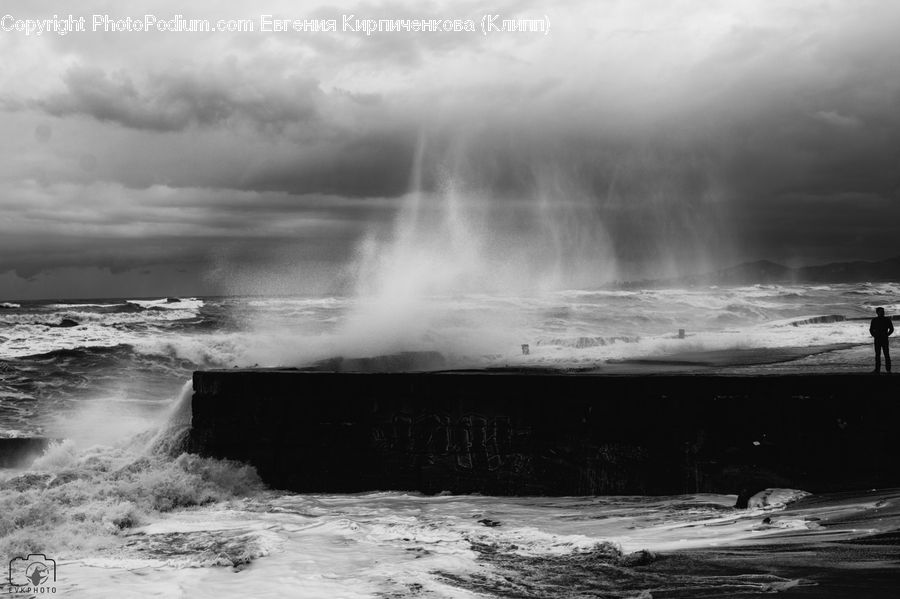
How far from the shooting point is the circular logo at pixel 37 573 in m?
5.44

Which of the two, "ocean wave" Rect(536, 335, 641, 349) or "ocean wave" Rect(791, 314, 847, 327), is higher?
"ocean wave" Rect(791, 314, 847, 327)

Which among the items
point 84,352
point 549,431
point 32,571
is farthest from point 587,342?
point 84,352

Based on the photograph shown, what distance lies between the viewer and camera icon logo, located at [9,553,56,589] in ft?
17.7

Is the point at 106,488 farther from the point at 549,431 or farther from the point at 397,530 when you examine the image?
the point at 549,431

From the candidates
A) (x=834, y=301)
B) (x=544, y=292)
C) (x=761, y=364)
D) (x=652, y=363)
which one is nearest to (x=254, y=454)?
(x=652, y=363)

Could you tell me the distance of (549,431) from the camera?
7695 mm

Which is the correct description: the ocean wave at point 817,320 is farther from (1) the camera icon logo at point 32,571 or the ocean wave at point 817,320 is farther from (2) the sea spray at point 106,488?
(1) the camera icon logo at point 32,571

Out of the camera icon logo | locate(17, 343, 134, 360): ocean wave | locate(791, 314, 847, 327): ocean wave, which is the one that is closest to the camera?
the camera icon logo

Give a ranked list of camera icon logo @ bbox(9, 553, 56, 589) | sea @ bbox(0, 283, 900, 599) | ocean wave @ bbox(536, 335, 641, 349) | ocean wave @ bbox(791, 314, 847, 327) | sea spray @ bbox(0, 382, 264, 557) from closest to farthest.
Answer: sea @ bbox(0, 283, 900, 599) < camera icon logo @ bbox(9, 553, 56, 589) < sea spray @ bbox(0, 382, 264, 557) < ocean wave @ bbox(536, 335, 641, 349) < ocean wave @ bbox(791, 314, 847, 327)

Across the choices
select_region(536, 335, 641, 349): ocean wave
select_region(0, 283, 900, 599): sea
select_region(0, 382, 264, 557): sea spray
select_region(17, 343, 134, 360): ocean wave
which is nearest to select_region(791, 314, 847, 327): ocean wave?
select_region(536, 335, 641, 349): ocean wave

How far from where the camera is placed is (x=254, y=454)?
28.1ft

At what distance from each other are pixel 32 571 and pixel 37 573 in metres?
0.10

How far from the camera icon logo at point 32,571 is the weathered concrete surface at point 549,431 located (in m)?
2.74

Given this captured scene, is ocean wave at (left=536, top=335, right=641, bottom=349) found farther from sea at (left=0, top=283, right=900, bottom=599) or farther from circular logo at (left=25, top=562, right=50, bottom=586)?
circular logo at (left=25, top=562, right=50, bottom=586)
